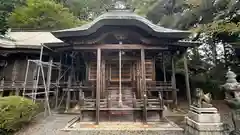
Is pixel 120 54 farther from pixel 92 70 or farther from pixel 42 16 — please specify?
pixel 42 16

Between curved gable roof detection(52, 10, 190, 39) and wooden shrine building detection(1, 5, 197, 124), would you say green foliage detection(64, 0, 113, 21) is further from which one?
curved gable roof detection(52, 10, 190, 39)

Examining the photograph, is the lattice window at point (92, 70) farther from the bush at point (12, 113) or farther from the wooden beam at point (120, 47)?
the bush at point (12, 113)

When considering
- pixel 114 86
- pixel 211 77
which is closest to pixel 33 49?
pixel 114 86

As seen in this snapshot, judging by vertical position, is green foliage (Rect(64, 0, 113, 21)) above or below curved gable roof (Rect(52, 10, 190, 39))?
above

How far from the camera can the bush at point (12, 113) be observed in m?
4.98

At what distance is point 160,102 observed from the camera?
273 inches

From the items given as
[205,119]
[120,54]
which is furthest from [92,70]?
[205,119]

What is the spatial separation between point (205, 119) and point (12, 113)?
6031mm

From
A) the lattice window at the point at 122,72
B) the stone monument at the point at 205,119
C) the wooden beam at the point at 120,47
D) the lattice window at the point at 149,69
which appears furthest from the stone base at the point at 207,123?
the lattice window at the point at 122,72

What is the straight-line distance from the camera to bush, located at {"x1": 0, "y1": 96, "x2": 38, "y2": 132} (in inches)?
196

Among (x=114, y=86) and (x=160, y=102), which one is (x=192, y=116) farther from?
(x=114, y=86)

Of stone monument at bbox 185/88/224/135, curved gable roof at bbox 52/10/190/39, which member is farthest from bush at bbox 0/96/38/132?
stone monument at bbox 185/88/224/135

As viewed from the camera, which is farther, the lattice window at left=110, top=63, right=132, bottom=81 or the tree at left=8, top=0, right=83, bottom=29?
the tree at left=8, top=0, right=83, bottom=29

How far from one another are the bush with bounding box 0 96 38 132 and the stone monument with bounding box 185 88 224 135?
18.8 ft
